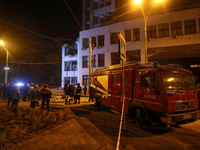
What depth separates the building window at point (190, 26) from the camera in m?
19.3

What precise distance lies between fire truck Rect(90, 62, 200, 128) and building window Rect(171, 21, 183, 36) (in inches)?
682

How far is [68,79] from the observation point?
32531mm

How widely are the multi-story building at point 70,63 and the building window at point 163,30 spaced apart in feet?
60.8

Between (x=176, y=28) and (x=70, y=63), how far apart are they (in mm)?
22885

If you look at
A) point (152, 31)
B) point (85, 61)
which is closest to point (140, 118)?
point (152, 31)

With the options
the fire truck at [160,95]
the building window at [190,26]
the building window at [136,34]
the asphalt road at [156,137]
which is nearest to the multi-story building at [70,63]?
the building window at [136,34]

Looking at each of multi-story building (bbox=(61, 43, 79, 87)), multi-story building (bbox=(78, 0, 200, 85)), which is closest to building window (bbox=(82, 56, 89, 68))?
multi-story building (bbox=(78, 0, 200, 85))

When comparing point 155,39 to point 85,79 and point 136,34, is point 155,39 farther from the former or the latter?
point 85,79

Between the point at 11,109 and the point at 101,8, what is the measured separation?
2770 centimetres

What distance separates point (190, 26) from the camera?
19.5 m

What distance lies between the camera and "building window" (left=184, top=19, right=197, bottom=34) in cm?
1928

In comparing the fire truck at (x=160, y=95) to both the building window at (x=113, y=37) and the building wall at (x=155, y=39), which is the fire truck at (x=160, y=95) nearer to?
the building wall at (x=155, y=39)

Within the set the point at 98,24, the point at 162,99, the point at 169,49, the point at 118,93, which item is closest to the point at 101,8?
the point at 98,24

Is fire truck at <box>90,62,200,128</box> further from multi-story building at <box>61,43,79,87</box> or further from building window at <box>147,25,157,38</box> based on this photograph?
multi-story building at <box>61,43,79,87</box>
